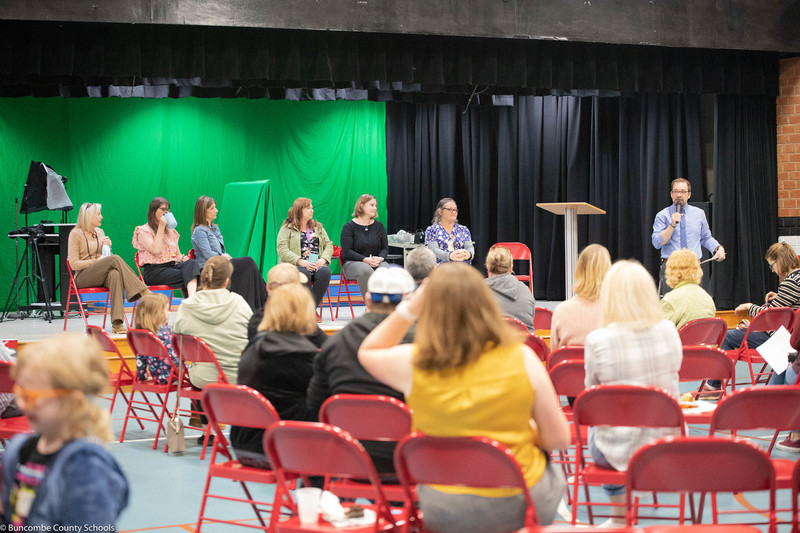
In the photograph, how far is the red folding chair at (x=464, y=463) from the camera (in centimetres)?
220

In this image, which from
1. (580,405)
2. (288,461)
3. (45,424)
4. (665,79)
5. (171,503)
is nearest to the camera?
(45,424)

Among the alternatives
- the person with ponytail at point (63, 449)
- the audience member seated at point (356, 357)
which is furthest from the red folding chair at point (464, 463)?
the person with ponytail at point (63, 449)

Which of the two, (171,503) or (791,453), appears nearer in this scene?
(171,503)

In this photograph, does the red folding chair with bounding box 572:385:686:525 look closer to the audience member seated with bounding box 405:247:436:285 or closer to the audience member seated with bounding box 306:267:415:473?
the audience member seated with bounding box 306:267:415:473

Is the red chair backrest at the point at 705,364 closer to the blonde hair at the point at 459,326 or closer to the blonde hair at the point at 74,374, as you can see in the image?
the blonde hair at the point at 459,326

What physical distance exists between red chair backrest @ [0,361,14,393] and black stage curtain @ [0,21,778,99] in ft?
15.9

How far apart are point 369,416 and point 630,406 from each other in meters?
0.92

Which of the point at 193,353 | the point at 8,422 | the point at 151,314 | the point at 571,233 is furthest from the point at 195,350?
the point at 571,233

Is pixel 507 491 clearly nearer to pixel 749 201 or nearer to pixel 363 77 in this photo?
pixel 363 77

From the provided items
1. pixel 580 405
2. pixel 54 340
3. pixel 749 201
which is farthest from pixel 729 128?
pixel 54 340

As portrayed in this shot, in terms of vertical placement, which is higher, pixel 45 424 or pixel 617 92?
pixel 617 92

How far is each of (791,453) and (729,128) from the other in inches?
245

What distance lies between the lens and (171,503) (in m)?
4.12

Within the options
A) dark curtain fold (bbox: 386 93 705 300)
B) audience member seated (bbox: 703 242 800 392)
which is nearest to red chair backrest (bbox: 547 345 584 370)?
audience member seated (bbox: 703 242 800 392)
